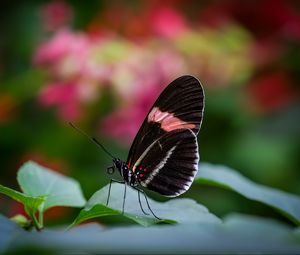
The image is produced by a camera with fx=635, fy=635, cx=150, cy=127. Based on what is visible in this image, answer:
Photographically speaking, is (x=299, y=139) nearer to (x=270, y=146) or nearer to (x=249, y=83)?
(x=270, y=146)

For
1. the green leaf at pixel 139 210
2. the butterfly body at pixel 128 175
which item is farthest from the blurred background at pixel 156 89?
the green leaf at pixel 139 210

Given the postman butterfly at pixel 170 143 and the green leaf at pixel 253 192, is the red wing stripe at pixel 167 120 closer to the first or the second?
the postman butterfly at pixel 170 143

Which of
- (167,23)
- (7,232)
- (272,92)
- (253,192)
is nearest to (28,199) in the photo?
(7,232)

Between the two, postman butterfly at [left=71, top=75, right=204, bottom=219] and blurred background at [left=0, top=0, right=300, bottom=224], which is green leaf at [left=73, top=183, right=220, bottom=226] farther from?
blurred background at [left=0, top=0, right=300, bottom=224]

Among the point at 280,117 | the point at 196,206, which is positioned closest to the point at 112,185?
the point at 196,206

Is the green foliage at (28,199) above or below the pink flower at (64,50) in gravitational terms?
below

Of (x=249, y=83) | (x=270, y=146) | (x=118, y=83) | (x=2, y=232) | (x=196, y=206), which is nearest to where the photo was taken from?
(x=2, y=232)

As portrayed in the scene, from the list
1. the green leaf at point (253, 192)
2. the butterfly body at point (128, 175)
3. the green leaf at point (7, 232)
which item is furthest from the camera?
the butterfly body at point (128, 175)
